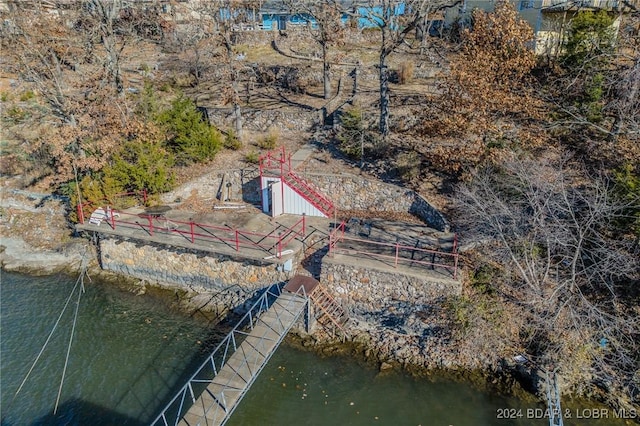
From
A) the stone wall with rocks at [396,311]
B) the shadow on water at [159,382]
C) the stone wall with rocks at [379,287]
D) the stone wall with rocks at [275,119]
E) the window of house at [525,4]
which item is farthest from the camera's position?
the window of house at [525,4]

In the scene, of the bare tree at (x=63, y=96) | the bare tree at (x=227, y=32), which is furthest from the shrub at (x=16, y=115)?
the bare tree at (x=227, y=32)

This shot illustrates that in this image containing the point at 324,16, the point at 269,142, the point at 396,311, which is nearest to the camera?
the point at 396,311

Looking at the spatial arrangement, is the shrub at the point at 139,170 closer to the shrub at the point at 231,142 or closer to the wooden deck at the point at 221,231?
the wooden deck at the point at 221,231

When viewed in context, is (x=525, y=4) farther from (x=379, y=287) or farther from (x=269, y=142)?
(x=379, y=287)

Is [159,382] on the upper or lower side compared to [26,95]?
lower

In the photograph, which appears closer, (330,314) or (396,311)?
(396,311)

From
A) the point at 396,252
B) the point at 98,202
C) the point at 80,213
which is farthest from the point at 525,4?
the point at 80,213
